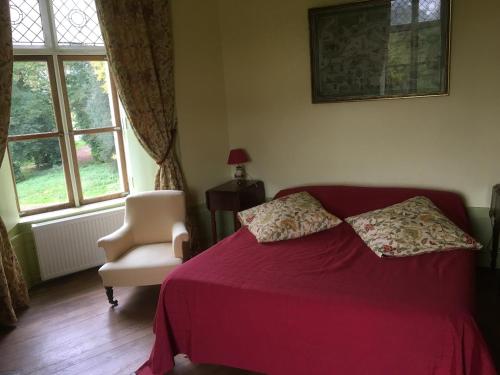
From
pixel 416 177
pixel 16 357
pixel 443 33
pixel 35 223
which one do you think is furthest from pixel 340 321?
pixel 35 223

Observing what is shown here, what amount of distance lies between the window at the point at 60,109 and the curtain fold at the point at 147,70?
1.35ft

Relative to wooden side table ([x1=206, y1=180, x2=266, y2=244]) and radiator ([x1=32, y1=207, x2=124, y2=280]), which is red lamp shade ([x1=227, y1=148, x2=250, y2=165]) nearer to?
wooden side table ([x1=206, y1=180, x2=266, y2=244])

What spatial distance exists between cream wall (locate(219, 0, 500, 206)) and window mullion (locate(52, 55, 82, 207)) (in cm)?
147

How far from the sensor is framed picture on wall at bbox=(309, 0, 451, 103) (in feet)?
9.75

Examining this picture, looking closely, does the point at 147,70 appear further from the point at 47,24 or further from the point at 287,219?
the point at 287,219

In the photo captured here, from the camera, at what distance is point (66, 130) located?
3.56 metres

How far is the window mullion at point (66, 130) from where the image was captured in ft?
11.4

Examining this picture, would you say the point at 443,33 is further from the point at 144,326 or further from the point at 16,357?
the point at 16,357

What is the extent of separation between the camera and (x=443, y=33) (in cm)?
294

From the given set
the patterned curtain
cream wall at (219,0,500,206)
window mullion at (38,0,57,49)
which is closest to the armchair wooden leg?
the patterned curtain

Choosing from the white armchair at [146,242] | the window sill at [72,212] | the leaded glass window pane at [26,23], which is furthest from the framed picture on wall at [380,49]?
the leaded glass window pane at [26,23]

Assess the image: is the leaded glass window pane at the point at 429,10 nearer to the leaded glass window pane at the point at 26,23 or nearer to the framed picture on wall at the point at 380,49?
the framed picture on wall at the point at 380,49

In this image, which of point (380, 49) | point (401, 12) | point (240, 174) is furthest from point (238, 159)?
point (401, 12)

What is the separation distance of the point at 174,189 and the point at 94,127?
949 mm
